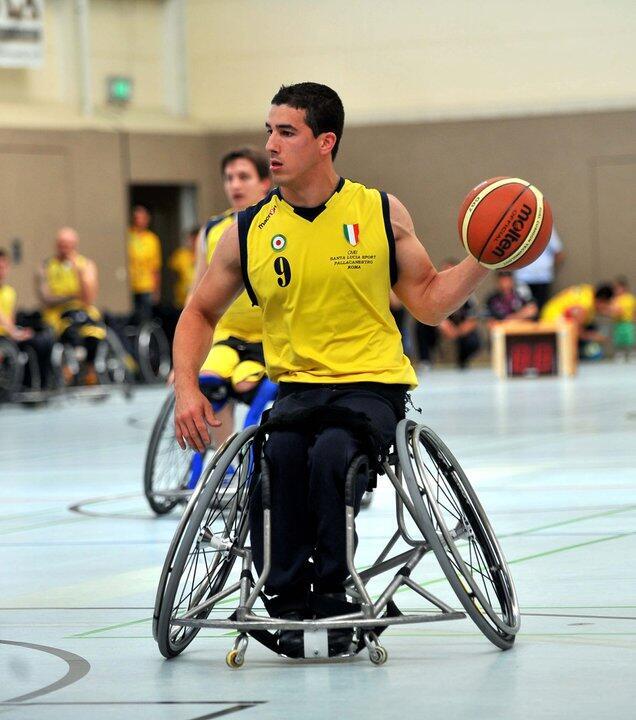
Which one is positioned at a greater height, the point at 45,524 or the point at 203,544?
the point at 203,544

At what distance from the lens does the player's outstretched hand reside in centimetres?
412

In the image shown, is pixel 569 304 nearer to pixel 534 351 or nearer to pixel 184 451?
pixel 534 351

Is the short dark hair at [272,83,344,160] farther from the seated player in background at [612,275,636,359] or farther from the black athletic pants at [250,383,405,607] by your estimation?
the seated player in background at [612,275,636,359]

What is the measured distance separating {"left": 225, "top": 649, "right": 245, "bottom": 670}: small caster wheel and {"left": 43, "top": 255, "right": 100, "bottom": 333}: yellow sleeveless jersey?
12.8 metres

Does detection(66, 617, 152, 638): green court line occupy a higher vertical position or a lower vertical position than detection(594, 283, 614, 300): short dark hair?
lower

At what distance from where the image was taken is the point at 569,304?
20.4 metres

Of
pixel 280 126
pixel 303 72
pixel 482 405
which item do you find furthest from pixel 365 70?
pixel 280 126

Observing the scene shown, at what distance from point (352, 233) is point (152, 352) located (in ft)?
50.6

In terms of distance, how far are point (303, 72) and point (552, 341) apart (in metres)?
6.52

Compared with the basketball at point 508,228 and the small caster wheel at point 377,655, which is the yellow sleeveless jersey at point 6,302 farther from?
the small caster wheel at point 377,655

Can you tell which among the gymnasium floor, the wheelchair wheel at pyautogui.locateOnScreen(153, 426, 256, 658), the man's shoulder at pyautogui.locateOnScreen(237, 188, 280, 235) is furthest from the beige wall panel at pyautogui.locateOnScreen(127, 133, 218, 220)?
the wheelchair wheel at pyautogui.locateOnScreen(153, 426, 256, 658)

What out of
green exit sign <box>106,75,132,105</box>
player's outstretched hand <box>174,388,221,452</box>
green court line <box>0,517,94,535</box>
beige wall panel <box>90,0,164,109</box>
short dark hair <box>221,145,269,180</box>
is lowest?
green court line <box>0,517,94,535</box>

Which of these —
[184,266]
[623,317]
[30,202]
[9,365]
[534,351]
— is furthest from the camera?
[184,266]

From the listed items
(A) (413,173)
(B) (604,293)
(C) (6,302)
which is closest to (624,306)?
(B) (604,293)
